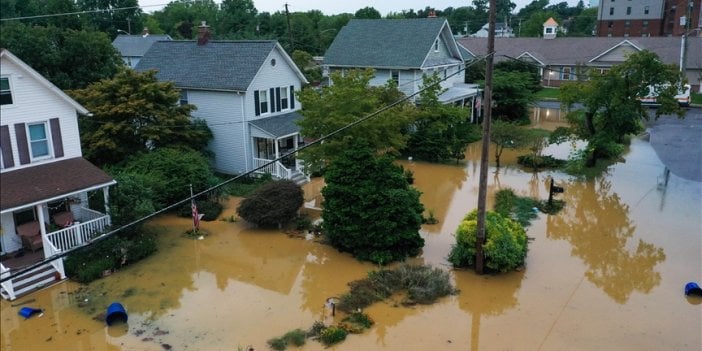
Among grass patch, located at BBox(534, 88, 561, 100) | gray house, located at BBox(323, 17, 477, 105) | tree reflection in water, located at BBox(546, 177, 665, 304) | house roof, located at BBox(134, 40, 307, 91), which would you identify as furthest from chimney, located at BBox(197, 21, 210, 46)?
grass patch, located at BBox(534, 88, 561, 100)

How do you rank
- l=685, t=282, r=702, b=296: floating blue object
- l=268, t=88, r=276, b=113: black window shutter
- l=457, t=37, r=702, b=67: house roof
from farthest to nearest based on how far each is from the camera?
l=457, t=37, r=702, b=67: house roof → l=268, t=88, r=276, b=113: black window shutter → l=685, t=282, r=702, b=296: floating blue object

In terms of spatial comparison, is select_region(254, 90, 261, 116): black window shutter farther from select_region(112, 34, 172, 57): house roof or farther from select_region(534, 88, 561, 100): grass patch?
select_region(534, 88, 561, 100): grass patch

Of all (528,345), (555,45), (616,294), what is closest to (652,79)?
(616,294)

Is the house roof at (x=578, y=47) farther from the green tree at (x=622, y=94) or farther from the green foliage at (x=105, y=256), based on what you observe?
the green foliage at (x=105, y=256)

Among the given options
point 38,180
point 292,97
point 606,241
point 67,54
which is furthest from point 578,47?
point 38,180

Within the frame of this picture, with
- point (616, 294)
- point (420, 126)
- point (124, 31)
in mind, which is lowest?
point (616, 294)

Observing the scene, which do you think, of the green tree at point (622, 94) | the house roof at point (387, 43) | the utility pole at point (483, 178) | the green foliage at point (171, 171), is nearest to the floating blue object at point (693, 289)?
the utility pole at point (483, 178)

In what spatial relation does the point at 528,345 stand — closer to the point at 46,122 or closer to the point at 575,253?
the point at 575,253

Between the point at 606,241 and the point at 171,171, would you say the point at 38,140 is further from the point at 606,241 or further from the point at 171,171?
the point at 606,241
